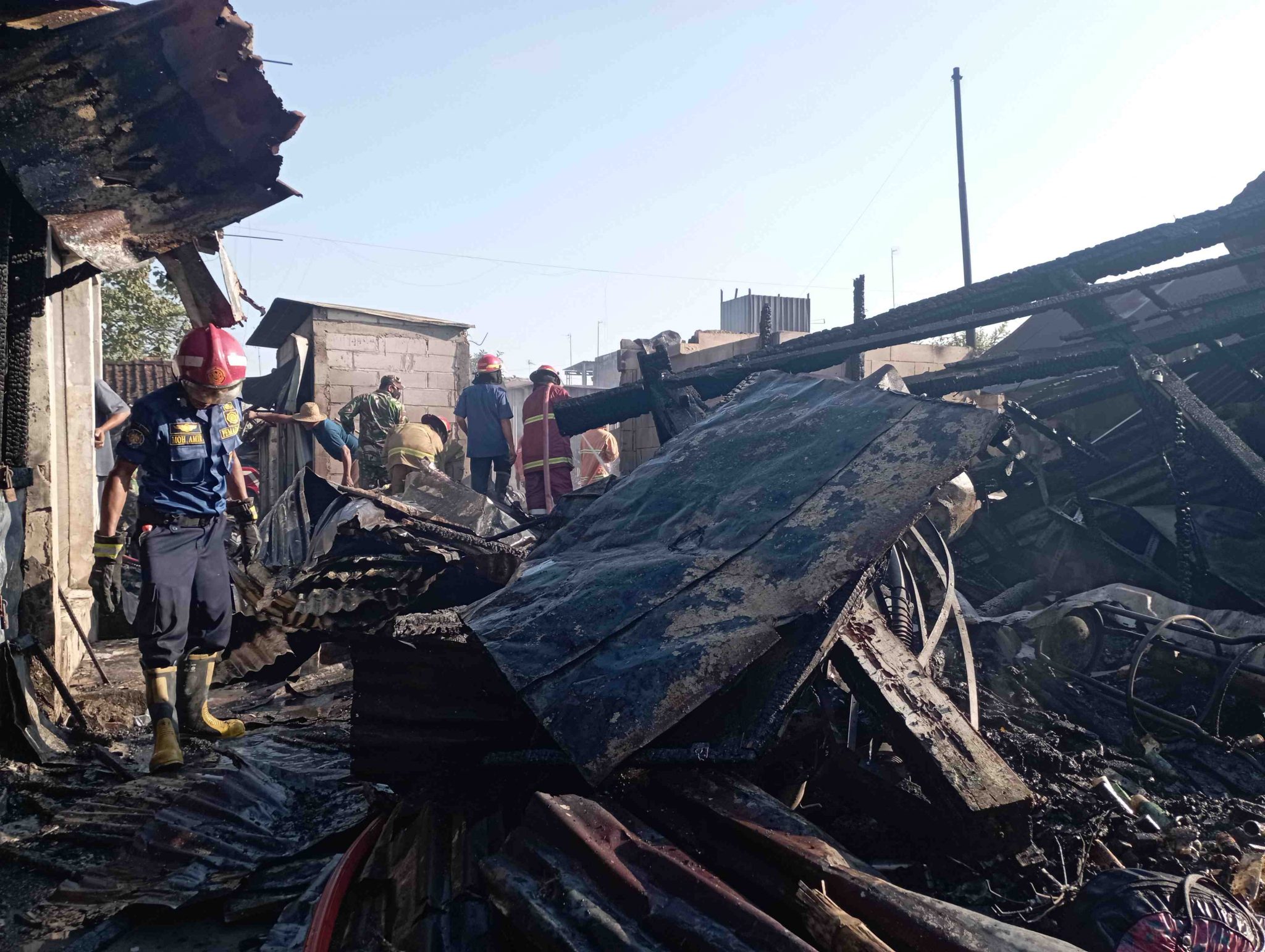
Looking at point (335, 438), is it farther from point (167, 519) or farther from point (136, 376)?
point (136, 376)

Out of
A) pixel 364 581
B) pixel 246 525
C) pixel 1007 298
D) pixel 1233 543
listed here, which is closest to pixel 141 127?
pixel 246 525

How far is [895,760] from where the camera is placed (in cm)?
235

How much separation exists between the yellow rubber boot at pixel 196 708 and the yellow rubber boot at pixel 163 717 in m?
0.18

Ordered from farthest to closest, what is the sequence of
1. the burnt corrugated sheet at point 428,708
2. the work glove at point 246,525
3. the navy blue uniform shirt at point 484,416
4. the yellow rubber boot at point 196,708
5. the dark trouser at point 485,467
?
the dark trouser at point 485,467, the navy blue uniform shirt at point 484,416, the work glove at point 246,525, the yellow rubber boot at point 196,708, the burnt corrugated sheet at point 428,708

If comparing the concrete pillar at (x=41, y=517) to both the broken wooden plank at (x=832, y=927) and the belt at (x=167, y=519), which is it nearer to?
the belt at (x=167, y=519)

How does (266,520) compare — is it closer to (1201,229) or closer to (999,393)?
(1201,229)

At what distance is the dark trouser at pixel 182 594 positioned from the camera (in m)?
3.27

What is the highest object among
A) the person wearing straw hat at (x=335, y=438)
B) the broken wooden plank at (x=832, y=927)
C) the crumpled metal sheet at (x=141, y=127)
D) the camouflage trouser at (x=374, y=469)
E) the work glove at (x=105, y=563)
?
the crumpled metal sheet at (x=141, y=127)

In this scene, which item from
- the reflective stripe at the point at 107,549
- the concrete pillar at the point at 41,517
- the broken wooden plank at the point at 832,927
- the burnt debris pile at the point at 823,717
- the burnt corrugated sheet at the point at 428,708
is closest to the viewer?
the broken wooden plank at the point at 832,927

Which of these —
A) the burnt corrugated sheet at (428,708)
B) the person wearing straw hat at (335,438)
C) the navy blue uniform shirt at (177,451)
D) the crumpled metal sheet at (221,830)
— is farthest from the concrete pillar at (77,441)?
the person wearing straw hat at (335,438)

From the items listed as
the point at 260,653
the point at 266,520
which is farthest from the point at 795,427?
the point at 266,520

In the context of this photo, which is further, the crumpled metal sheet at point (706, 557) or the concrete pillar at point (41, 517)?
the concrete pillar at point (41, 517)

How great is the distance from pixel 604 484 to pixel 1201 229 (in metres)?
3.23

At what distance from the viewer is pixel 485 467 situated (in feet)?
25.1
